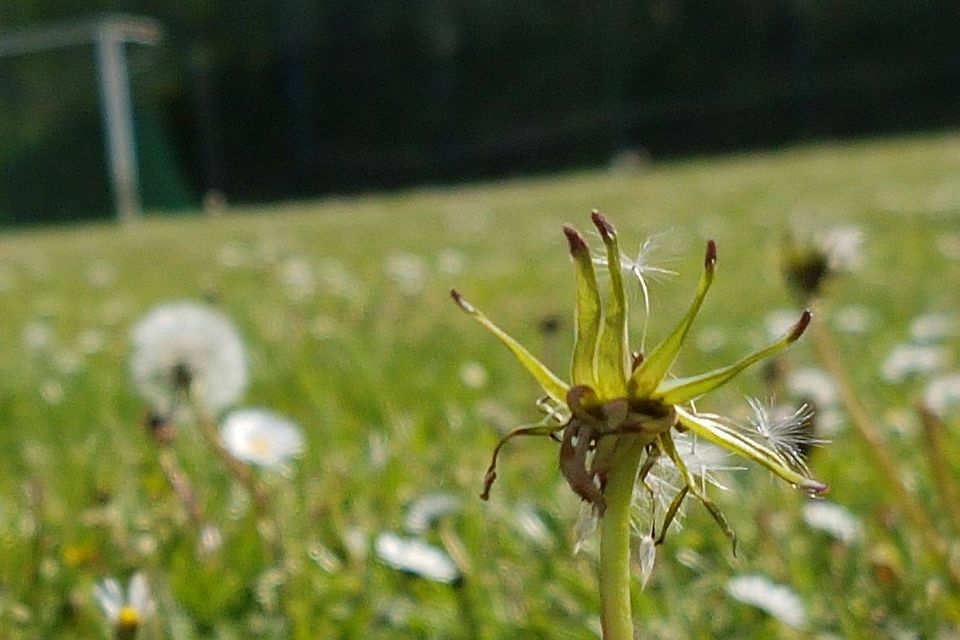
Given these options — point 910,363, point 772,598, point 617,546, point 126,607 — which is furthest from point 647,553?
point 910,363

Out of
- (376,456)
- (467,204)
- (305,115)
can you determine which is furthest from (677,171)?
(376,456)

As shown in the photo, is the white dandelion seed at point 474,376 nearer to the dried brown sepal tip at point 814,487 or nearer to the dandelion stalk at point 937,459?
the dandelion stalk at point 937,459

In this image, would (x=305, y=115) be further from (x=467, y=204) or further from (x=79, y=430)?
(x=79, y=430)

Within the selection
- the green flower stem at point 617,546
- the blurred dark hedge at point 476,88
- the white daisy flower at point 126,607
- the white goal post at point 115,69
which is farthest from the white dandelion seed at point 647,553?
the blurred dark hedge at point 476,88

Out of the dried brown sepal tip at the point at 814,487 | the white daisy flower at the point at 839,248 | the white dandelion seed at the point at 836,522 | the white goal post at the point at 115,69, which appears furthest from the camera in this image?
the white goal post at the point at 115,69

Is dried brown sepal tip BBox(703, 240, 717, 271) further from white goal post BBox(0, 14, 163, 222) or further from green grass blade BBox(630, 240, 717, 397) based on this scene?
white goal post BBox(0, 14, 163, 222)

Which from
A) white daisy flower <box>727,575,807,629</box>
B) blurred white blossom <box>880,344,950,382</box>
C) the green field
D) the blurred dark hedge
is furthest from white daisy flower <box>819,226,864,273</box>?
the blurred dark hedge

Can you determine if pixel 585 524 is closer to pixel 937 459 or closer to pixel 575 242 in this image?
pixel 575 242

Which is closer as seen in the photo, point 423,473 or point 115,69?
point 423,473
